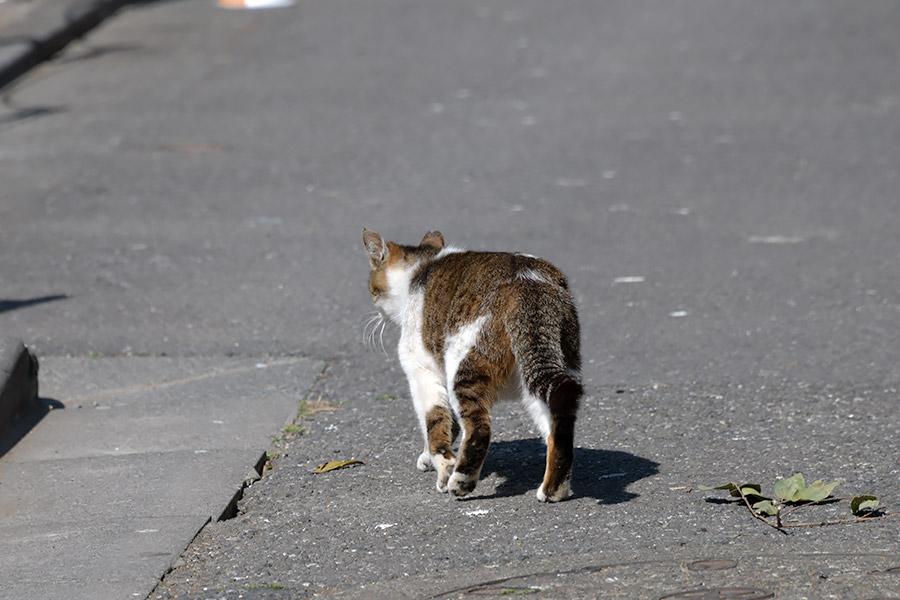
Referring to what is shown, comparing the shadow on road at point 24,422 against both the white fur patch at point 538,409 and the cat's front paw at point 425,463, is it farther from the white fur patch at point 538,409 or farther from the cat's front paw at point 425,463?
the white fur patch at point 538,409

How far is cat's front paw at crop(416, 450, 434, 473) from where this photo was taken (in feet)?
16.7

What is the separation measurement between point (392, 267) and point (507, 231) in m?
3.31

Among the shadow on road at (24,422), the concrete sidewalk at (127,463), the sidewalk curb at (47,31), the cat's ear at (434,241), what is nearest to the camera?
the concrete sidewalk at (127,463)

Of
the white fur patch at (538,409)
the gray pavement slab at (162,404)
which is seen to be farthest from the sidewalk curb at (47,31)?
the white fur patch at (538,409)

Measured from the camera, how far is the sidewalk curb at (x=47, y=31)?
1331cm

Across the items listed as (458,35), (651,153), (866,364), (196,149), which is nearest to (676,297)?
(866,364)

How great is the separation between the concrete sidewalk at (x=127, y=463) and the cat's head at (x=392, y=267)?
841mm

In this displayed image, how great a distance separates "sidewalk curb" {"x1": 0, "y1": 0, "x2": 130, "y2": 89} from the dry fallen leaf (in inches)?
358

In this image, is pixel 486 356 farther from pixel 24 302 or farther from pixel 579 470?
pixel 24 302

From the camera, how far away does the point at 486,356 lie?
464 centimetres

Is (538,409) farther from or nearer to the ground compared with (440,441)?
farther from the ground

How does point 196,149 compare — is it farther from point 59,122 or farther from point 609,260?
point 609,260

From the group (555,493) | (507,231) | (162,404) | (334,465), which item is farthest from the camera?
(507,231)

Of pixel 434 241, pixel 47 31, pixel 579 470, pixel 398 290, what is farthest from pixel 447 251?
pixel 47 31
